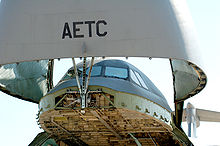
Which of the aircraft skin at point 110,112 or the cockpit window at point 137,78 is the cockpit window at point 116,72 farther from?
the cockpit window at point 137,78

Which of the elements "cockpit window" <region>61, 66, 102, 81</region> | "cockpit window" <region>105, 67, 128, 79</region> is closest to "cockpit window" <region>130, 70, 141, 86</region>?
"cockpit window" <region>105, 67, 128, 79</region>

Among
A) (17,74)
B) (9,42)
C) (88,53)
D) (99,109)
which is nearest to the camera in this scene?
(88,53)

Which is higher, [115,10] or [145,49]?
[115,10]

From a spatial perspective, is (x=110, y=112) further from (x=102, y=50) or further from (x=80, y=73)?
(x=102, y=50)

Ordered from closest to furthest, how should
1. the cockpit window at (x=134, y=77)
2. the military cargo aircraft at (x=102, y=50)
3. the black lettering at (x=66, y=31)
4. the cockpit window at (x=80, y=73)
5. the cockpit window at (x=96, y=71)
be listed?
the military cargo aircraft at (x=102, y=50) < the black lettering at (x=66, y=31) < the cockpit window at (x=96, y=71) < the cockpit window at (x=80, y=73) < the cockpit window at (x=134, y=77)

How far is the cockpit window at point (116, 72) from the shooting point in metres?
17.1

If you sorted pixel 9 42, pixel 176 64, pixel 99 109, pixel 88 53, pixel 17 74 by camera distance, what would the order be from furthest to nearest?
pixel 17 74 < pixel 176 64 < pixel 99 109 < pixel 9 42 < pixel 88 53

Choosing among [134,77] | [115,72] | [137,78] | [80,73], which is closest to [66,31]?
[80,73]

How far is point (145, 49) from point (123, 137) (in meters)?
7.21

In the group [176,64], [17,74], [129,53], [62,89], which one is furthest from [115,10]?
A: [17,74]

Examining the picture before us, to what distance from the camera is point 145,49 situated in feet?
44.8

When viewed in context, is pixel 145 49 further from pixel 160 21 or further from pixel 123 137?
pixel 123 137

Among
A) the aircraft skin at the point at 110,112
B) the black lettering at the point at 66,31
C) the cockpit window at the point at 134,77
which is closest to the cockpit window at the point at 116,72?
the aircraft skin at the point at 110,112

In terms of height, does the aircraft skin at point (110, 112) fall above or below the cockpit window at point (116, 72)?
below
